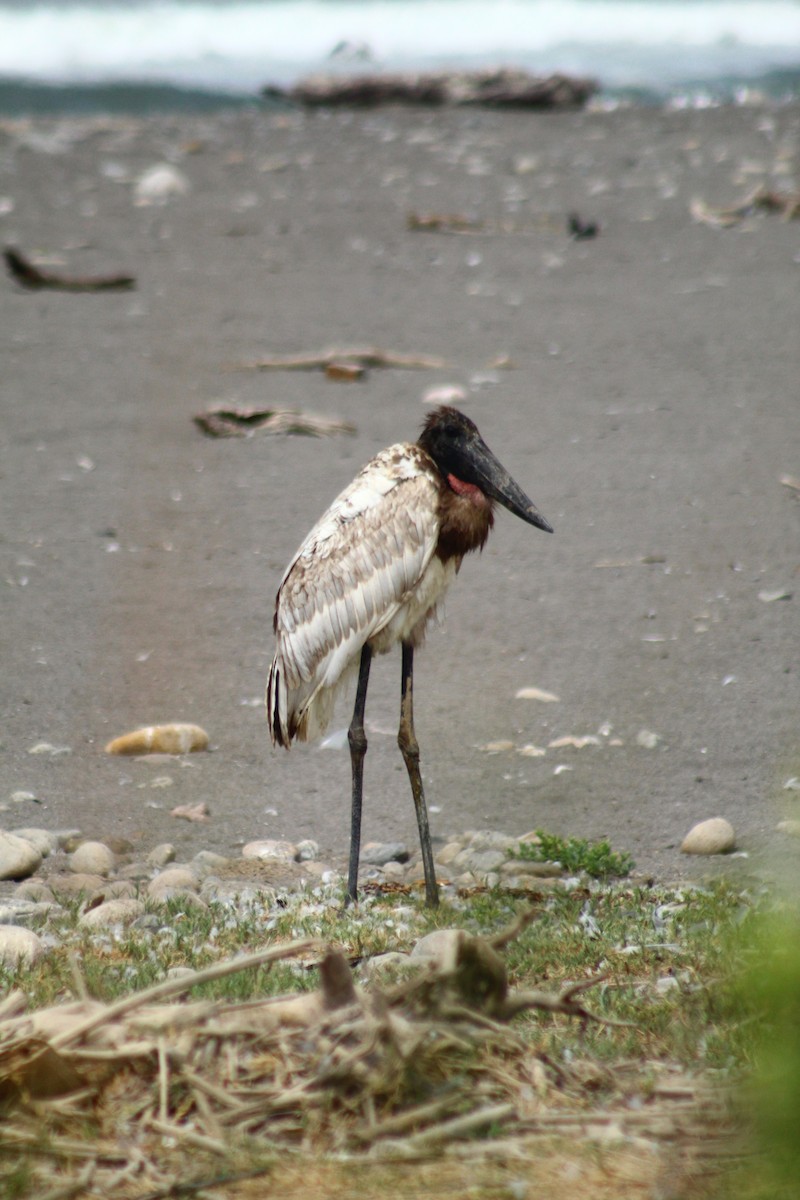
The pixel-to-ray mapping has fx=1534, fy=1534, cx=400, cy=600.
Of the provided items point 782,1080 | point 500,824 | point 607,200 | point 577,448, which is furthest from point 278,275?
point 782,1080

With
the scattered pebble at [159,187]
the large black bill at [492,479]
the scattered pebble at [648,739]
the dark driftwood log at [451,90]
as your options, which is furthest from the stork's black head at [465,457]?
the dark driftwood log at [451,90]

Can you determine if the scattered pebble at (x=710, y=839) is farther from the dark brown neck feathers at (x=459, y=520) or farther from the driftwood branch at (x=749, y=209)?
the driftwood branch at (x=749, y=209)

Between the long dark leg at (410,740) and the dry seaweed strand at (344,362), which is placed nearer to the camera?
the long dark leg at (410,740)

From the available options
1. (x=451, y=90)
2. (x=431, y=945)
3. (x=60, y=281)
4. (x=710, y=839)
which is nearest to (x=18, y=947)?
(x=431, y=945)

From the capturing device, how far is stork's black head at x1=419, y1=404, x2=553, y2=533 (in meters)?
5.84

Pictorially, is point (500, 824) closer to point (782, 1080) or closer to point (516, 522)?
point (516, 522)

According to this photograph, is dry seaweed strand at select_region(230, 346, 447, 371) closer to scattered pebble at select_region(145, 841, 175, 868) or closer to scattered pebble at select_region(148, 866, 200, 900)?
scattered pebble at select_region(145, 841, 175, 868)

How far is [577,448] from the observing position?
10.7 m

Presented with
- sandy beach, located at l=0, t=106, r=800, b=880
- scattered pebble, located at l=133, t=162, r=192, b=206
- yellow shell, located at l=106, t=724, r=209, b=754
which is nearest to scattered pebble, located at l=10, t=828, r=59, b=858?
sandy beach, located at l=0, t=106, r=800, b=880

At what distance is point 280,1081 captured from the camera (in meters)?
3.38

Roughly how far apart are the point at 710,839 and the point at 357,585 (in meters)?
1.67

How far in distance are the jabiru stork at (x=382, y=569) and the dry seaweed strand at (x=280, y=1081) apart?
6.92 feet

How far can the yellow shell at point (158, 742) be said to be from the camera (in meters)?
7.08

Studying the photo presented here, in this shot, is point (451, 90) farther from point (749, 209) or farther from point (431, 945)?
point (431, 945)
